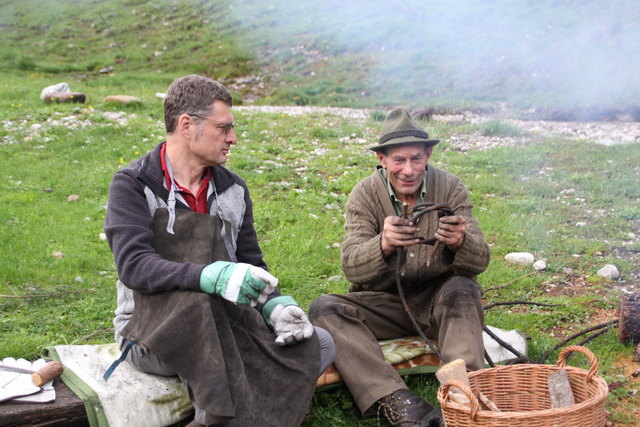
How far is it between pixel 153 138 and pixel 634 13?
29.7ft

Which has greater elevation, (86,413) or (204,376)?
(204,376)

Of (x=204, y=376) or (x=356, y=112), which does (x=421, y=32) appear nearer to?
(x=356, y=112)

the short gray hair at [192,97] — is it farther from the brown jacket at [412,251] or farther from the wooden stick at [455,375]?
the wooden stick at [455,375]

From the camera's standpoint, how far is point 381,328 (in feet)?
12.3

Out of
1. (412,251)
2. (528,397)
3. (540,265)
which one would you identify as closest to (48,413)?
(412,251)

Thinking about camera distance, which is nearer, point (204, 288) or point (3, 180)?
point (204, 288)

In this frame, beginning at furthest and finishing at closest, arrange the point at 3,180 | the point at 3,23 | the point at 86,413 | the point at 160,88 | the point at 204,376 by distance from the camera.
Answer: the point at 3,23 < the point at 160,88 < the point at 3,180 < the point at 86,413 < the point at 204,376

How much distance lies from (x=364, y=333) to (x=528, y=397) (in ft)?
2.90

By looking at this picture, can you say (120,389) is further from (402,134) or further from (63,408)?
(402,134)

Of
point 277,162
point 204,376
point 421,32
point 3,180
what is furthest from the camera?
point 421,32

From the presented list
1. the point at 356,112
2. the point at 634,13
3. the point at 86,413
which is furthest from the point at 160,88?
the point at 86,413

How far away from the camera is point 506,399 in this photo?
2.99 meters

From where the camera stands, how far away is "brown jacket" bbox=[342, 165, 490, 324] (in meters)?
3.41

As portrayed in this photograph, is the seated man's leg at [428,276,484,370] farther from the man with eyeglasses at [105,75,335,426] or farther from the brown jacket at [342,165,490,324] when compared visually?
the man with eyeglasses at [105,75,335,426]
